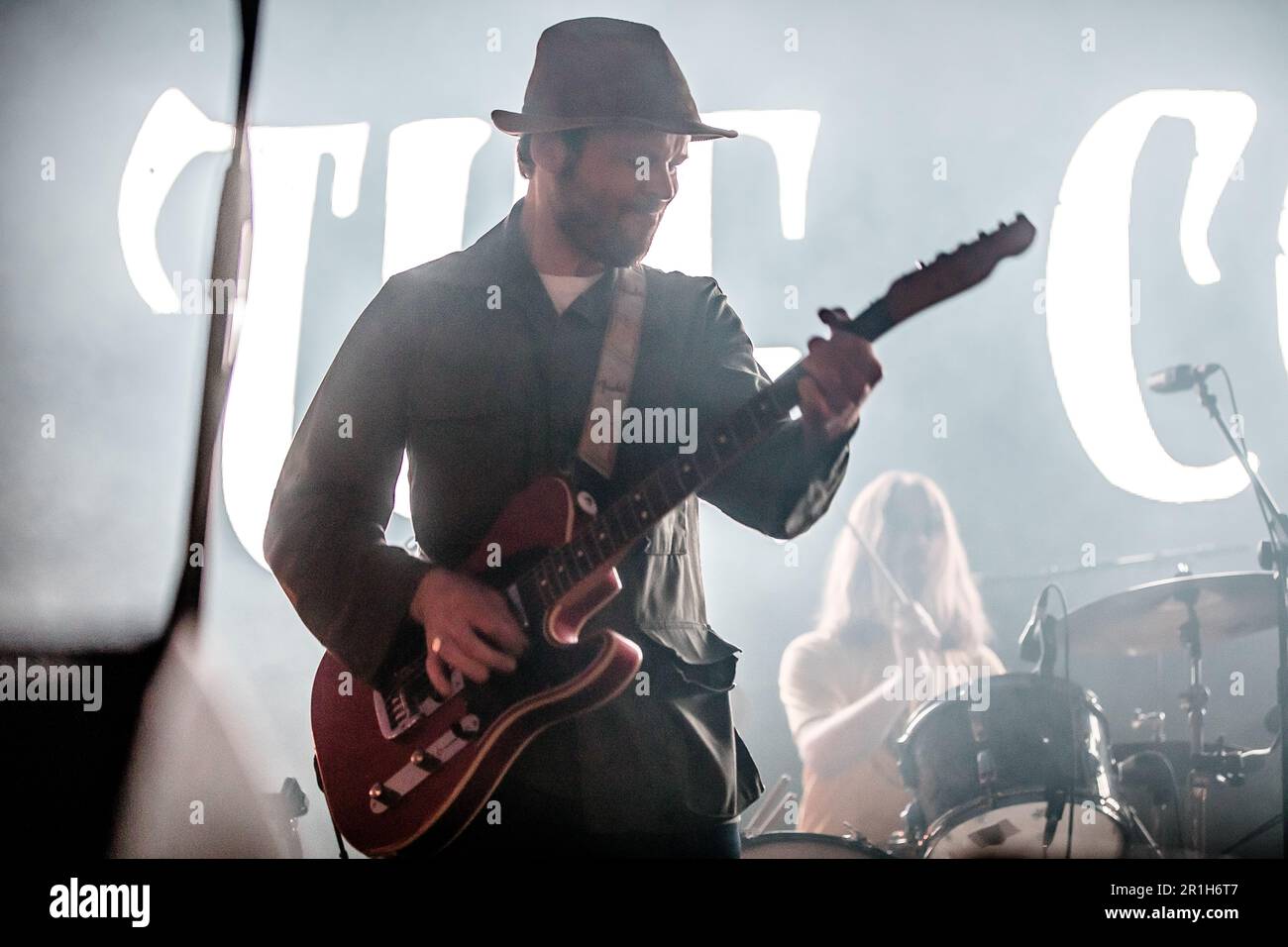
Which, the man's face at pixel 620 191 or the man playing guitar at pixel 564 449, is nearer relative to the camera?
the man playing guitar at pixel 564 449

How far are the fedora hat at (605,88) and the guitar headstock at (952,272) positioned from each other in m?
0.47

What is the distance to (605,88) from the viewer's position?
1.91m

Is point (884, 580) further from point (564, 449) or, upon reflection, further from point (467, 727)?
point (467, 727)

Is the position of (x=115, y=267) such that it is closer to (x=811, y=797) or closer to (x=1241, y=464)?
(x=811, y=797)

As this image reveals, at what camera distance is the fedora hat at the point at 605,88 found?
1878mm

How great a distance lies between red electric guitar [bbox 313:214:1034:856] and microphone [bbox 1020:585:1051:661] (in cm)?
83

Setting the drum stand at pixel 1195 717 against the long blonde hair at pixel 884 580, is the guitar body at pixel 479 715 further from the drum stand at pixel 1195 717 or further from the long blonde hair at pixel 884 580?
the drum stand at pixel 1195 717

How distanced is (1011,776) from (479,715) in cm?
107

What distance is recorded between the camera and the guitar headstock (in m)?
1.61

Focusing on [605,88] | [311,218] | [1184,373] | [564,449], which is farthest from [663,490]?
[1184,373]

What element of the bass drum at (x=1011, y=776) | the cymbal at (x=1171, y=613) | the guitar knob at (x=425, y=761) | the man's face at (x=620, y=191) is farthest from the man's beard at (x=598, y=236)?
the cymbal at (x=1171, y=613)

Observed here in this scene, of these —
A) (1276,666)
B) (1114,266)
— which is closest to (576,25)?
(1114,266)

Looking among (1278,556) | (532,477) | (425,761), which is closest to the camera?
(425,761)

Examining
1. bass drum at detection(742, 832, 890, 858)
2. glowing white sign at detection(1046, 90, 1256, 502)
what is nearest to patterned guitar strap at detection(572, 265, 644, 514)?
bass drum at detection(742, 832, 890, 858)
